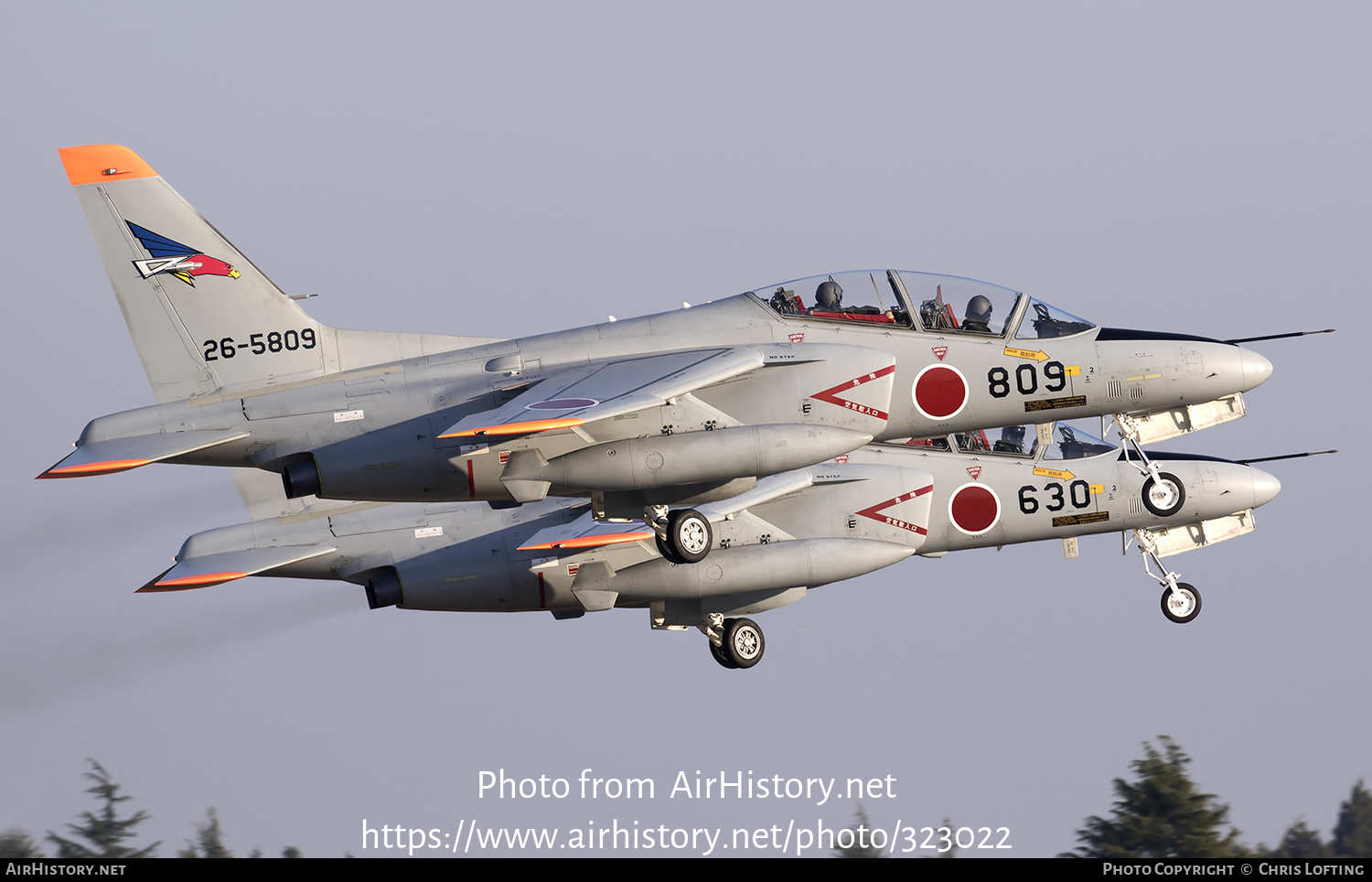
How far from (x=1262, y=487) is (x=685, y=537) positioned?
11039 mm

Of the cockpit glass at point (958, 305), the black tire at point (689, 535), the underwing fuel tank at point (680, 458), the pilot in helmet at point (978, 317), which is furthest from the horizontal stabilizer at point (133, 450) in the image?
the pilot in helmet at point (978, 317)

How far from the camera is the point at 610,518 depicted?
72.2ft

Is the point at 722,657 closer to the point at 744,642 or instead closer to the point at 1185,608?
the point at 744,642

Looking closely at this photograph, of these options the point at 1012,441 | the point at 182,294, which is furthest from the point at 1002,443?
the point at 182,294

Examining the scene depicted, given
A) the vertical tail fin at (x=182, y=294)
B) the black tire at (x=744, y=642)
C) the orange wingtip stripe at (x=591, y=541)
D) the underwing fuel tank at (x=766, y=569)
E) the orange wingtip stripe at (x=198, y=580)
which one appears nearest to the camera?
the vertical tail fin at (x=182, y=294)

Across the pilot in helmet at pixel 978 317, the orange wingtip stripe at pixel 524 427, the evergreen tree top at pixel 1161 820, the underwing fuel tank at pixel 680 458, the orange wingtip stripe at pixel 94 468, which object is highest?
the pilot in helmet at pixel 978 317

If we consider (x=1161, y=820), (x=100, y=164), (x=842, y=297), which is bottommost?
(x=1161, y=820)

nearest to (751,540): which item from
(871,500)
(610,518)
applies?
(871,500)

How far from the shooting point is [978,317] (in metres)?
22.2

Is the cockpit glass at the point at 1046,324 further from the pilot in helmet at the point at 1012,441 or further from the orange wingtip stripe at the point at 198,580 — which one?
the orange wingtip stripe at the point at 198,580

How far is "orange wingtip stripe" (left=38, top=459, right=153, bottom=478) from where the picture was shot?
1977 cm

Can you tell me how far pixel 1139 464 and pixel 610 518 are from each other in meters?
9.08

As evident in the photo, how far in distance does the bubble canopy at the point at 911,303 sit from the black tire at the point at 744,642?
20.6 feet

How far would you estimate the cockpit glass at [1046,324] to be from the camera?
2242cm
